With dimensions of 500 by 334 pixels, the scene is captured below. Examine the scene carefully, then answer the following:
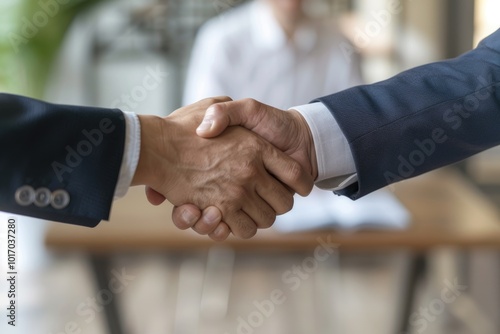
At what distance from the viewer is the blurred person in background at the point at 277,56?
3.53 meters

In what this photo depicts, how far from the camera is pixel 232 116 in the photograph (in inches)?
75.1

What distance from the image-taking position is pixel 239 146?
1.91 meters

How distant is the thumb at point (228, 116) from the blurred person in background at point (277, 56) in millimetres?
1567

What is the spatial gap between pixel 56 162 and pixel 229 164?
1.32 feet

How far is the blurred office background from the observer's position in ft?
12.9

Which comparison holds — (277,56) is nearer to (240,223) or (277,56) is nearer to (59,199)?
(240,223)

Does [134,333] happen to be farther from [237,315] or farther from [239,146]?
[239,146]

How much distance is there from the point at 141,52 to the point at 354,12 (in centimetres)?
127

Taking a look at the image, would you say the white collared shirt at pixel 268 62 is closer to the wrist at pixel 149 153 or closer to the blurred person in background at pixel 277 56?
the blurred person in background at pixel 277 56

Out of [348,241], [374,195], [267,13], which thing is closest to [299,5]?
[267,13]

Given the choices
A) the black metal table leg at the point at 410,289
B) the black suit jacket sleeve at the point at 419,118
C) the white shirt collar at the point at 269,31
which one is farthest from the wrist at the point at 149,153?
the white shirt collar at the point at 269,31

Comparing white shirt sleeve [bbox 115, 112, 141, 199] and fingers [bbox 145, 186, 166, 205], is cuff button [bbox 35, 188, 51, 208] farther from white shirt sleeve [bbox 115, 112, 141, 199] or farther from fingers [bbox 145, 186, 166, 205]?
fingers [bbox 145, 186, 166, 205]

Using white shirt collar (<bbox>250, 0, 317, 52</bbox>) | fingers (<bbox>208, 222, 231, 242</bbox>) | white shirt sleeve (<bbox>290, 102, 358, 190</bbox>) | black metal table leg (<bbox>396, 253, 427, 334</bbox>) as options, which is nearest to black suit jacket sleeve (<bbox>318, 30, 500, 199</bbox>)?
white shirt sleeve (<bbox>290, 102, 358, 190</bbox>)

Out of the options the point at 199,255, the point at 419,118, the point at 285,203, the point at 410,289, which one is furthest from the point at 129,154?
the point at 199,255
